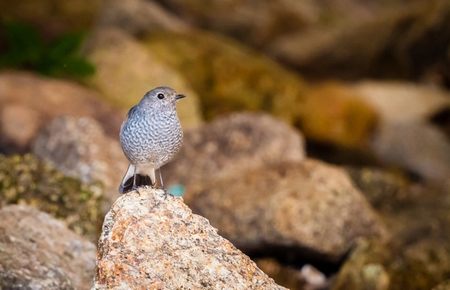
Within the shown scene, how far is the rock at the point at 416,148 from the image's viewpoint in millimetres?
15039

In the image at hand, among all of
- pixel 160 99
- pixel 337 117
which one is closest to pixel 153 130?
pixel 160 99

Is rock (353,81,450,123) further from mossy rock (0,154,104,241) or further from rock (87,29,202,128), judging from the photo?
Result: mossy rock (0,154,104,241)

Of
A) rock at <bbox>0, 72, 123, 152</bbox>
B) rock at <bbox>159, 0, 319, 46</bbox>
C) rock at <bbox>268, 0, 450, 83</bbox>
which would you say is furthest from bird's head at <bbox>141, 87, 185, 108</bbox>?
rock at <bbox>159, 0, 319, 46</bbox>

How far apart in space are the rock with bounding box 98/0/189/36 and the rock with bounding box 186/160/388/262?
6.97m

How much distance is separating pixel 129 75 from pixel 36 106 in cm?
245

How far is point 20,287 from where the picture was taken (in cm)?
650

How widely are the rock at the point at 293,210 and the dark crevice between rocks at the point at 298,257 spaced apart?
3 cm

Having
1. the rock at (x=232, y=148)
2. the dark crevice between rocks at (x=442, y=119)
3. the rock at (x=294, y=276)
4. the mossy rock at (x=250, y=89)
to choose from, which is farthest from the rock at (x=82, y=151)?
the dark crevice between rocks at (x=442, y=119)

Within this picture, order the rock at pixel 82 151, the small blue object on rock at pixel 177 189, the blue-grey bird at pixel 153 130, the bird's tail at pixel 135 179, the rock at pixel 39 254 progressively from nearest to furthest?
the blue-grey bird at pixel 153 130, the rock at pixel 39 254, the bird's tail at pixel 135 179, the rock at pixel 82 151, the small blue object on rock at pixel 177 189

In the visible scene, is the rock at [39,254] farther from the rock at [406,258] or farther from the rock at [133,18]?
the rock at [133,18]

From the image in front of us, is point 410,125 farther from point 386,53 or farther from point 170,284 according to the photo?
point 170,284

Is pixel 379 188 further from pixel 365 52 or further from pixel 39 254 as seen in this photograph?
pixel 365 52

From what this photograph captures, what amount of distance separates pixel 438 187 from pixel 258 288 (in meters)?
6.98

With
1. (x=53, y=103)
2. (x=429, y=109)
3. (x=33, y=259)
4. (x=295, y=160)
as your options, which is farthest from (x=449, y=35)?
(x=33, y=259)
